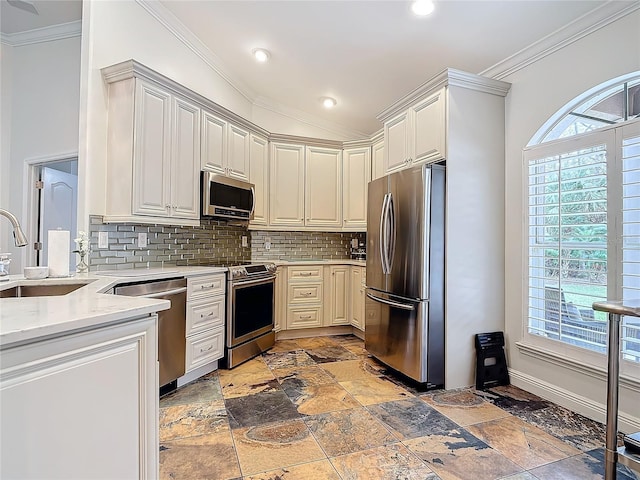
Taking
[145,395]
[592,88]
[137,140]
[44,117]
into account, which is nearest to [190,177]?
[137,140]

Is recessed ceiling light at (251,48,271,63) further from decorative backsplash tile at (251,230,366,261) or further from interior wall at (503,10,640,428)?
interior wall at (503,10,640,428)

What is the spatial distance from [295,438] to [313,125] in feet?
13.0

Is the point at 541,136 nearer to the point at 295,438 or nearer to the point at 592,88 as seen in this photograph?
the point at 592,88

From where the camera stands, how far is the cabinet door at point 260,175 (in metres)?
4.02

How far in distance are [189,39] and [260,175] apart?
4.90 feet

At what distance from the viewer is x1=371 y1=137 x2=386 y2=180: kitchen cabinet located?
423 centimetres

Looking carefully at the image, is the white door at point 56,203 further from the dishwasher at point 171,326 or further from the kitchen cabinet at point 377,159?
the kitchen cabinet at point 377,159

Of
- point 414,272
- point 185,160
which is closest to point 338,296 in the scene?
point 414,272

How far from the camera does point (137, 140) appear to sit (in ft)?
8.70

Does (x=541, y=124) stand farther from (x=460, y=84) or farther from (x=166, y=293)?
(x=166, y=293)

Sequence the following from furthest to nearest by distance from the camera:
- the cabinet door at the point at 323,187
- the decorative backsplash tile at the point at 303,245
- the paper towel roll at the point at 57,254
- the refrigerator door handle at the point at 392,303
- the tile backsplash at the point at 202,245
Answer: the decorative backsplash tile at the point at 303,245 < the cabinet door at the point at 323,187 < the refrigerator door handle at the point at 392,303 < the tile backsplash at the point at 202,245 < the paper towel roll at the point at 57,254

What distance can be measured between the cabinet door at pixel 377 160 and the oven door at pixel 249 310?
70.1 inches

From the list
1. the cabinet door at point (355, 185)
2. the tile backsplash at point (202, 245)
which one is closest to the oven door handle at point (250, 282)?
A: the tile backsplash at point (202, 245)

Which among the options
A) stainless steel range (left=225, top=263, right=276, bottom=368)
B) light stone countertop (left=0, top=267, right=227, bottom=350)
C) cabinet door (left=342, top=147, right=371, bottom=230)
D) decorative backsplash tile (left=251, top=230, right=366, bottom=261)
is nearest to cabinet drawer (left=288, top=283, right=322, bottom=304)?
stainless steel range (left=225, top=263, right=276, bottom=368)
